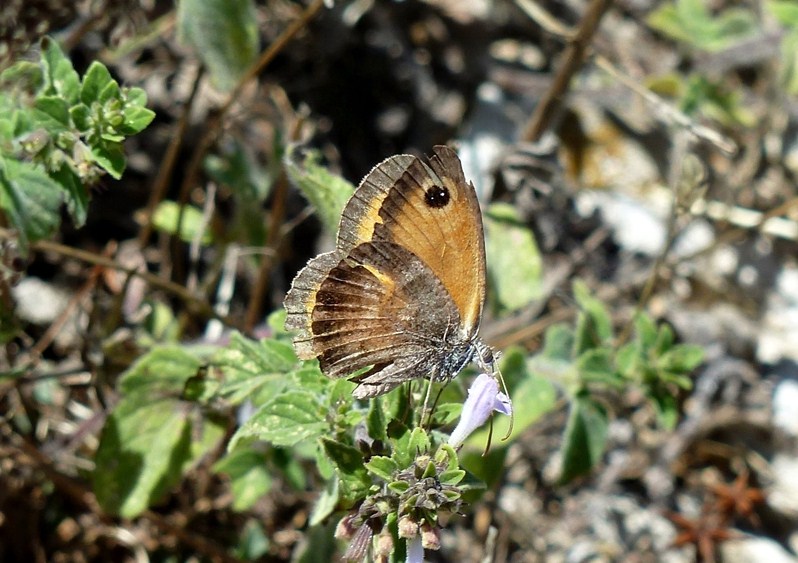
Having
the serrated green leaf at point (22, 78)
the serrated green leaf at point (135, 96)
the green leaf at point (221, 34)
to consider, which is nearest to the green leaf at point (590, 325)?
the green leaf at point (221, 34)

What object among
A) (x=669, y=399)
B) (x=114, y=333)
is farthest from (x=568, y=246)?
(x=114, y=333)

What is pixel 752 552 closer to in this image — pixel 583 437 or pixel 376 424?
pixel 583 437

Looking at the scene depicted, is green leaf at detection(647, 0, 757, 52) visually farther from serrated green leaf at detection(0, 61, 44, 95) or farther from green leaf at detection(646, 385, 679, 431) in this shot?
serrated green leaf at detection(0, 61, 44, 95)

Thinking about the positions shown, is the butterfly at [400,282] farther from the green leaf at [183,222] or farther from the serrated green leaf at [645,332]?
the green leaf at [183,222]

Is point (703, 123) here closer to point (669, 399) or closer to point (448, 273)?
point (669, 399)

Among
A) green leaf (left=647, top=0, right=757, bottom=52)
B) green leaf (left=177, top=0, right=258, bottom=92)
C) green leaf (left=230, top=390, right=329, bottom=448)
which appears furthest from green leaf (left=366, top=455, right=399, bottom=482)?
green leaf (left=647, top=0, right=757, bottom=52)
